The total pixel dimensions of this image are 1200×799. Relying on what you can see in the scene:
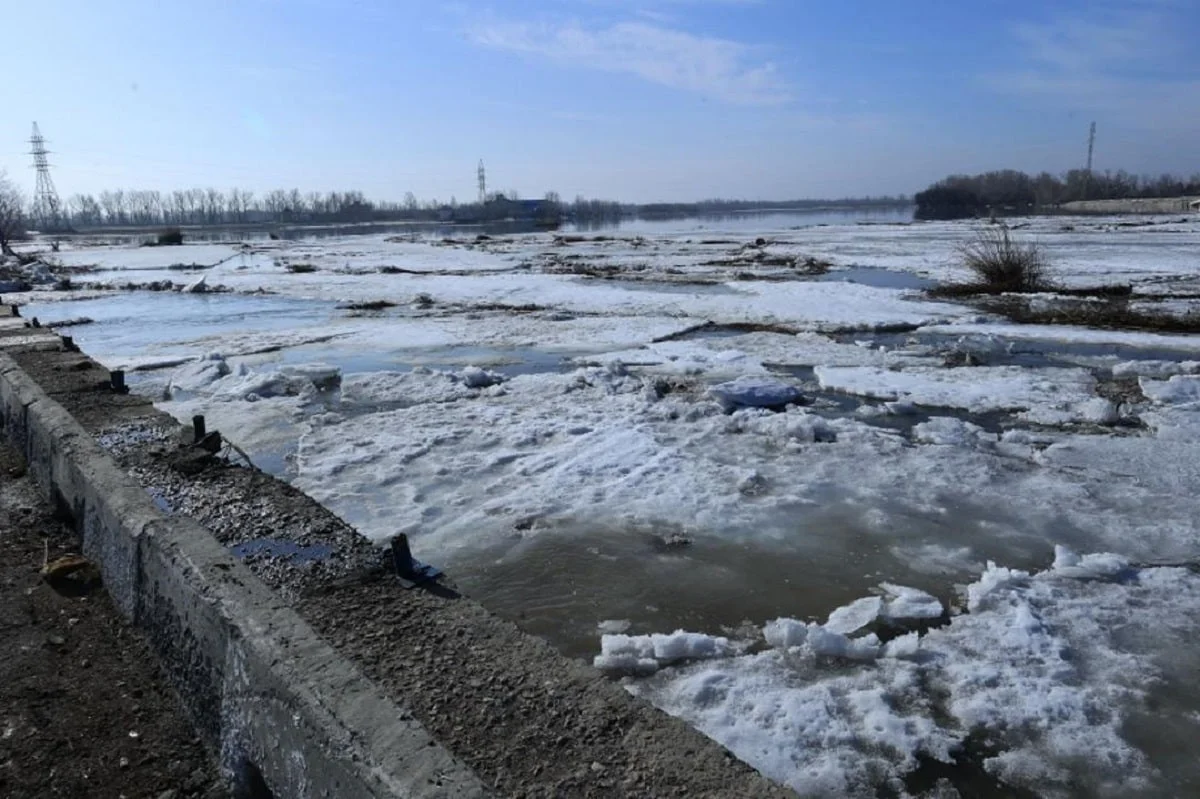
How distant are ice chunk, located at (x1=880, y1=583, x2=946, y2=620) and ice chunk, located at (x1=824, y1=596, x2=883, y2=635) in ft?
0.19

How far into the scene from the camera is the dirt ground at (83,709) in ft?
8.55

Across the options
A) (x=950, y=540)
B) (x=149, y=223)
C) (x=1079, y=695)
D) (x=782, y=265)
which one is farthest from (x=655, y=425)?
(x=149, y=223)

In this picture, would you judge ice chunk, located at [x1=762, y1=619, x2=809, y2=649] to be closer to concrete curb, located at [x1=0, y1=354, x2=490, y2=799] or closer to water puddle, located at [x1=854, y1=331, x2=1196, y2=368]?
concrete curb, located at [x1=0, y1=354, x2=490, y2=799]

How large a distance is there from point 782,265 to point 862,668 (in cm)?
2528

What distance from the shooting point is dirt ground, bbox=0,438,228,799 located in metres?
2.61

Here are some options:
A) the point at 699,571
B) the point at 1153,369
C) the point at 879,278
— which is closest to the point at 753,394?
the point at 699,571

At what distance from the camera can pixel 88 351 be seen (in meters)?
13.3

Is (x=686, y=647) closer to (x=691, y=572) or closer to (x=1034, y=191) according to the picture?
(x=691, y=572)

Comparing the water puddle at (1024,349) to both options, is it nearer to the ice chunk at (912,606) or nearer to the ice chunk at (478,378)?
the ice chunk at (478,378)

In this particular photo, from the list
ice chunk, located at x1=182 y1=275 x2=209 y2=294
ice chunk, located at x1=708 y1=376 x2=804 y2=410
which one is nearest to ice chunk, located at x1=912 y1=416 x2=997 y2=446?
ice chunk, located at x1=708 y1=376 x2=804 y2=410

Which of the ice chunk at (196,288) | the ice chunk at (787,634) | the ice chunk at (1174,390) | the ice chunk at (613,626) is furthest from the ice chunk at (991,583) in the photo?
the ice chunk at (196,288)

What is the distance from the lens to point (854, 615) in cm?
404

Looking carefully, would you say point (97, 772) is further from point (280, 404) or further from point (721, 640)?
point (280, 404)

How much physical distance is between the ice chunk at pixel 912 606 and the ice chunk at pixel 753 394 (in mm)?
3981
